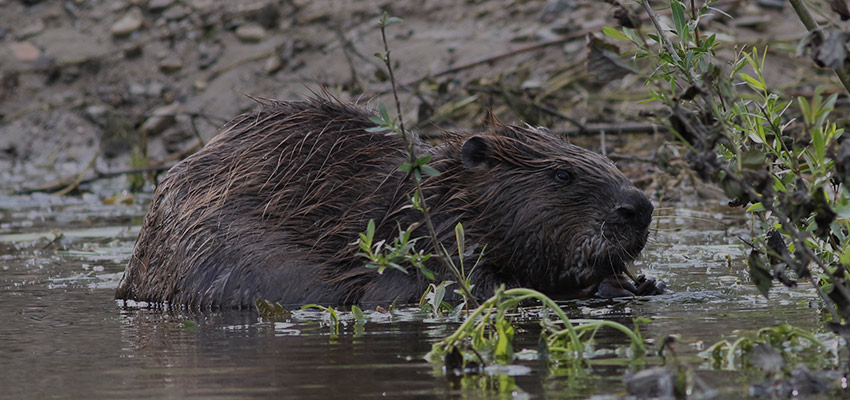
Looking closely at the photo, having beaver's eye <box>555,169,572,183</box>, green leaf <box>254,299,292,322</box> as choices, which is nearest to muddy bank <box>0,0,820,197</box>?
beaver's eye <box>555,169,572,183</box>

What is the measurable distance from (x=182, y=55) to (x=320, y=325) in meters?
7.76

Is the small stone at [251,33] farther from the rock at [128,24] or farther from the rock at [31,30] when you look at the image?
the rock at [31,30]

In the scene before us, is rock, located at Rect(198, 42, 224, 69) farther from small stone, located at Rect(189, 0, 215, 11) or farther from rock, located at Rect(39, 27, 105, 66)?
Result: rock, located at Rect(39, 27, 105, 66)

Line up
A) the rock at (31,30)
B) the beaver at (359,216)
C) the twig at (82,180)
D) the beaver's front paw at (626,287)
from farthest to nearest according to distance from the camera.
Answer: the rock at (31,30), the twig at (82,180), the beaver at (359,216), the beaver's front paw at (626,287)

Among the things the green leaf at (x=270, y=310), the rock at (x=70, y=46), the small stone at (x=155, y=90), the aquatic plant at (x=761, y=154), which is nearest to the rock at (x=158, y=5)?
the rock at (x=70, y=46)

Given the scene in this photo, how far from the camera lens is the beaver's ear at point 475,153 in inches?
160

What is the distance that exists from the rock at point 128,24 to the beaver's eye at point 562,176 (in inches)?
313

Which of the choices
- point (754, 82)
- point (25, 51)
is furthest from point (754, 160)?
point (25, 51)

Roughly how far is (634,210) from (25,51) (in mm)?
8588

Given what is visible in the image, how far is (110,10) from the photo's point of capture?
11484 millimetres

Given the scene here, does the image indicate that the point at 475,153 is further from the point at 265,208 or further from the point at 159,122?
the point at 159,122

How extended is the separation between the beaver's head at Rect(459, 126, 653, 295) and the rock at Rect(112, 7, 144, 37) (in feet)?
25.3

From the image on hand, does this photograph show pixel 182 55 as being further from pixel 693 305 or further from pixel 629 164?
pixel 693 305

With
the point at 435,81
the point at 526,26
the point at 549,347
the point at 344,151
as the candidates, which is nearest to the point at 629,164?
the point at 435,81
